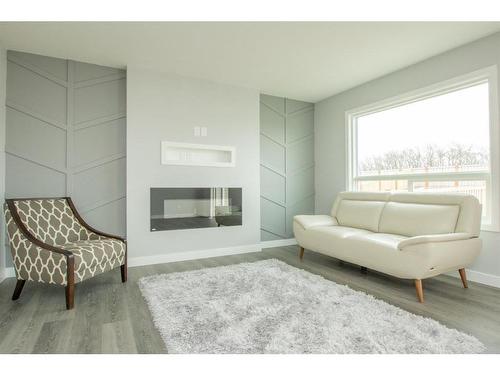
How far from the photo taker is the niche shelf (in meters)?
3.70

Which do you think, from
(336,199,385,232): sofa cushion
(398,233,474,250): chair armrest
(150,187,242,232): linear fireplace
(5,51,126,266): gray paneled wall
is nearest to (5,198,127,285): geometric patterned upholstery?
(5,51,126,266): gray paneled wall

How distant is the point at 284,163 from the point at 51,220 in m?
3.42

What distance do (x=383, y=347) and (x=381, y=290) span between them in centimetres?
110

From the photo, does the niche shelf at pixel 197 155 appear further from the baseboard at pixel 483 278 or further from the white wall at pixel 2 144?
the baseboard at pixel 483 278

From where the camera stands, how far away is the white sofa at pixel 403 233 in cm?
235

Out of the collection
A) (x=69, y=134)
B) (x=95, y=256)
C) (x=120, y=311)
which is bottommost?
(x=120, y=311)

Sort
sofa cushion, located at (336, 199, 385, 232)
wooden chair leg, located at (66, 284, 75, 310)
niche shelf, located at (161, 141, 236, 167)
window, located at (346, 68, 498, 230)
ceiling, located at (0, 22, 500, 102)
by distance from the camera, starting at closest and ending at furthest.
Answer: wooden chair leg, located at (66, 284, 75, 310), ceiling, located at (0, 22, 500, 102), window, located at (346, 68, 498, 230), sofa cushion, located at (336, 199, 385, 232), niche shelf, located at (161, 141, 236, 167)

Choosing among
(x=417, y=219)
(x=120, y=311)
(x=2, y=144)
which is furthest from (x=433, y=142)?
(x=2, y=144)

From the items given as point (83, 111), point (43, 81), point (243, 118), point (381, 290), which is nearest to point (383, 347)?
point (381, 290)

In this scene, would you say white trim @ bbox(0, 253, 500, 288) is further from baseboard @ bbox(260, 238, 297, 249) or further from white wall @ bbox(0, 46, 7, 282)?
white wall @ bbox(0, 46, 7, 282)

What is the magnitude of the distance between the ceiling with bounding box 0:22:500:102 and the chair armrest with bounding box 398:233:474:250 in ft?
6.50

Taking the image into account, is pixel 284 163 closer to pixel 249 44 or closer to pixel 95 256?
pixel 249 44

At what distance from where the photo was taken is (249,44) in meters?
2.93

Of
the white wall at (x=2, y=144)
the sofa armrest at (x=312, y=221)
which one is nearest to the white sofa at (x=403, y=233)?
the sofa armrest at (x=312, y=221)
